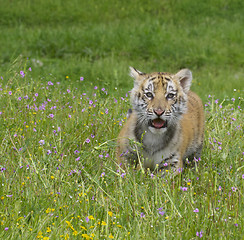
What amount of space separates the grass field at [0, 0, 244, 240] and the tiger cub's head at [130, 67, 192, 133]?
632 millimetres

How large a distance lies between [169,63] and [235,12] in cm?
628

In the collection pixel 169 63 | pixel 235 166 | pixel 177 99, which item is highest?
pixel 177 99

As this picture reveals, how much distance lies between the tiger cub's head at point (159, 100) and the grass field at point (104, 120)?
632 millimetres

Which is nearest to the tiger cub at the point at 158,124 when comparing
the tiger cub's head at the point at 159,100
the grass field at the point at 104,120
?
the tiger cub's head at the point at 159,100

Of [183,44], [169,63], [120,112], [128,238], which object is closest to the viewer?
[128,238]

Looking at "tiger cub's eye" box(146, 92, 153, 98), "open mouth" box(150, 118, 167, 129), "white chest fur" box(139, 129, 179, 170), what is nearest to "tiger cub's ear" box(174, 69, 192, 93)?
"tiger cub's eye" box(146, 92, 153, 98)

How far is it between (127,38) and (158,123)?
10.2 m

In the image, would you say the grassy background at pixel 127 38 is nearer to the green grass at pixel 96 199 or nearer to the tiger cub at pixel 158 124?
the tiger cub at pixel 158 124

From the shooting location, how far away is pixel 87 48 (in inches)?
596

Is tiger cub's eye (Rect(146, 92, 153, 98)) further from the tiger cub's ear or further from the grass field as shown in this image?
the grass field

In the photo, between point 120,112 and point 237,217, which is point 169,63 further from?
point 237,217

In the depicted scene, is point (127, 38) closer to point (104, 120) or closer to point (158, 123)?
point (104, 120)

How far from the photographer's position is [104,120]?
7.11 meters

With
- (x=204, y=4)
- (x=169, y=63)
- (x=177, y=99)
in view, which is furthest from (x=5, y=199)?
(x=204, y=4)
